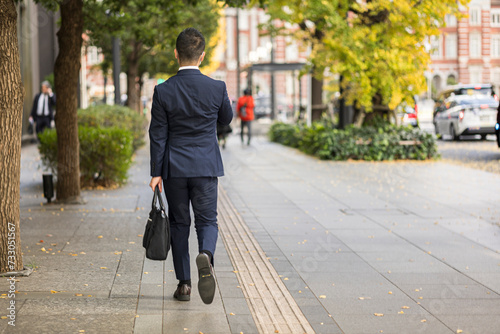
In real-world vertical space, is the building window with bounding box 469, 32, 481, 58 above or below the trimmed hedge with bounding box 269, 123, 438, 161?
above

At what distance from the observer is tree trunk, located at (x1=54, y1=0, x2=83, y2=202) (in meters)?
9.87

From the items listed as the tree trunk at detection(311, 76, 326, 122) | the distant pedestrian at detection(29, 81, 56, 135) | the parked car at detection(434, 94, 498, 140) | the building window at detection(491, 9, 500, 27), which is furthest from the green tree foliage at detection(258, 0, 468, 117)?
the building window at detection(491, 9, 500, 27)

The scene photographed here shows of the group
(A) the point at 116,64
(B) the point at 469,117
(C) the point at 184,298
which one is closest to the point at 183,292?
(C) the point at 184,298

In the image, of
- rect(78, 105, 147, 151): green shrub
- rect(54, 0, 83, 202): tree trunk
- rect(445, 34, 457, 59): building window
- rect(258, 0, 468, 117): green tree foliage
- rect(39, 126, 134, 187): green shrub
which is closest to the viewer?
rect(54, 0, 83, 202): tree trunk

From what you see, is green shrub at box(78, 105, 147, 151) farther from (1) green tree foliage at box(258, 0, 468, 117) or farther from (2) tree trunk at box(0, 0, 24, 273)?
(2) tree trunk at box(0, 0, 24, 273)

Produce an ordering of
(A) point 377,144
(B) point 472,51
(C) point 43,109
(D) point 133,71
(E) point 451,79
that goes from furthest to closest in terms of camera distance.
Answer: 1. (E) point 451,79
2. (B) point 472,51
3. (D) point 133,71
4. (C) point 43,109
5. (A) point 377,144

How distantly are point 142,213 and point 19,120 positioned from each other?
3.53 meters

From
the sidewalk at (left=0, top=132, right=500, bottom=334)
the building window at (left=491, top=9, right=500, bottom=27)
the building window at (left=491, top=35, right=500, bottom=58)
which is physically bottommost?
the sidewalk at (left=0, top=132, right=500, bottom=334)

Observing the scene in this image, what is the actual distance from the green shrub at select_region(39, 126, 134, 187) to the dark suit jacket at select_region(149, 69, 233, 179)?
22.0 ft

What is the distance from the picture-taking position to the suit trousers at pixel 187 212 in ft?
16.9

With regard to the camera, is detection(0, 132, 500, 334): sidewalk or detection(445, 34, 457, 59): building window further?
detection(445, 34, 457, 59): building window

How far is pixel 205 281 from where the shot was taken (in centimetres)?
488

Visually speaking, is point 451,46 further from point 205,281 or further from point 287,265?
point 205,281

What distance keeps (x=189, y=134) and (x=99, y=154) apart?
6862 mm
